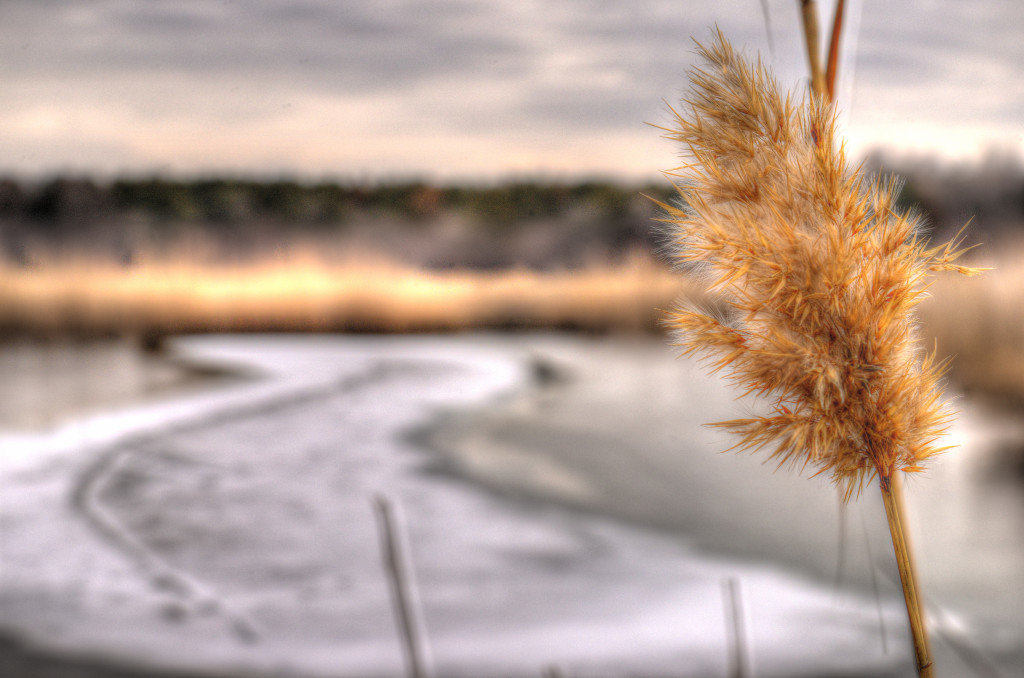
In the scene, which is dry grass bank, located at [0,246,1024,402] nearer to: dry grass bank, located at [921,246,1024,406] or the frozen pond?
the frozen pond

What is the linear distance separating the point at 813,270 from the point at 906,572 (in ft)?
0.50

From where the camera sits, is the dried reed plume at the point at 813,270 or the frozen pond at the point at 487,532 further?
the frozen pond at the point at 487,532

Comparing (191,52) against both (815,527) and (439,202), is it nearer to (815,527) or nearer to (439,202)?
(439,202)

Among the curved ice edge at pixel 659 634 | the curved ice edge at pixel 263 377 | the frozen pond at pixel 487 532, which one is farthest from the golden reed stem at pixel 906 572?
the curved ice edge at pixel 263 377

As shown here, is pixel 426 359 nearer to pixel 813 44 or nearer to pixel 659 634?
pixel 659 634

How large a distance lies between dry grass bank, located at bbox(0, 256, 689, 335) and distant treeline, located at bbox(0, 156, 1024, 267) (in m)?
0.08

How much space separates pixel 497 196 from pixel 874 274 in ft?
7.68

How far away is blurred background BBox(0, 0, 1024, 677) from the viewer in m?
1.48

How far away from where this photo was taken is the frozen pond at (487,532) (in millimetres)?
1516

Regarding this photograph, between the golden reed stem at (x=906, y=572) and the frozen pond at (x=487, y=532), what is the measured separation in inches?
29.2

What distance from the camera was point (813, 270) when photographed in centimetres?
31

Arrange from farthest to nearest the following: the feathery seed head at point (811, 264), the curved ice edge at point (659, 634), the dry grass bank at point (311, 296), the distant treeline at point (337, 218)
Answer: the dry grass bank at point (311, 296)
the distant treeline at point (337, 218)
the curved ice edge at point (659, 634)
the feathery seed head at point (811, 264)


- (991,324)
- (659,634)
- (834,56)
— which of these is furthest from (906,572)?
(991,324)

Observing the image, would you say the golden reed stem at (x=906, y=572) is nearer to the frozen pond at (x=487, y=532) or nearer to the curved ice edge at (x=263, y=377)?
the frozen pond at (x=487, y=532)
